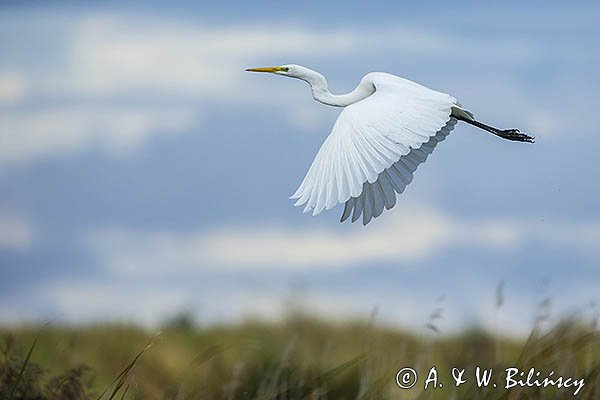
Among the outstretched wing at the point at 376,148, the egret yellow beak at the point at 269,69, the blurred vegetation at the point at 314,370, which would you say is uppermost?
the egret yellow beak at the point at 269,69

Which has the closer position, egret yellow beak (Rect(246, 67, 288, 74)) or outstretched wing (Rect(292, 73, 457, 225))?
outstretched wing (Rect(292, 73, 457, 225))

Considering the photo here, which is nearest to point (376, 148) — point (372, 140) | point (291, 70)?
point (372, 140)

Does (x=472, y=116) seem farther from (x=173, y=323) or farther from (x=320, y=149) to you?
(x=173, y=323)

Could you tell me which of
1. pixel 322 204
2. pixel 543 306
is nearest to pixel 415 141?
pixel 322 204

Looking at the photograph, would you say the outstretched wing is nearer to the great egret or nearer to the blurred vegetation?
the great egret

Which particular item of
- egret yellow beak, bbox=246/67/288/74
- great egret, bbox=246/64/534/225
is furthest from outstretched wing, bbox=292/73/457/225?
egret yellow beak, bbox=246/67/288/74

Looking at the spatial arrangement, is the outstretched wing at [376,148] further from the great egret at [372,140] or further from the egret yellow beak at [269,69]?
the egret yellow beak at [269,69]

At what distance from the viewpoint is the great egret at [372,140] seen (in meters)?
3.18

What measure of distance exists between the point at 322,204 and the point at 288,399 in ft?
2.35

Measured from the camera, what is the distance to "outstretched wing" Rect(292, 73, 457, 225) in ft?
10.4

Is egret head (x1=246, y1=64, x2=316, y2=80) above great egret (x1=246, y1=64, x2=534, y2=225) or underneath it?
above

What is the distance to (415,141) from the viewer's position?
3307 millimetres

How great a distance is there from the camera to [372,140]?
331cm

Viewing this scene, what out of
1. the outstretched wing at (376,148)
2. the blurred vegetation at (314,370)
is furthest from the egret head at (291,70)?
the blurred vegetation at (314,370)
